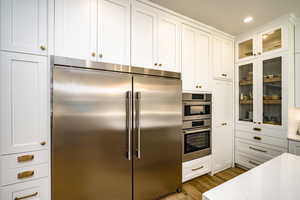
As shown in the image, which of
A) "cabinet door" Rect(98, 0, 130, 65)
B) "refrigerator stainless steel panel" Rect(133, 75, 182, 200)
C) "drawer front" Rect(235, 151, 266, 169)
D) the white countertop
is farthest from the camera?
"drawer front" Rect(235, 151, 266, 169)

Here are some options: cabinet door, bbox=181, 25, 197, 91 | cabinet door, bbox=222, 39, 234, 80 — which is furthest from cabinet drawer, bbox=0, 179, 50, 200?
cabinet door, bbox=222, 39, 234, 80

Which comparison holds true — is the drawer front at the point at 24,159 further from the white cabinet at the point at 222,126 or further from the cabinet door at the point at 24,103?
the white cabinet at the point at 222,126

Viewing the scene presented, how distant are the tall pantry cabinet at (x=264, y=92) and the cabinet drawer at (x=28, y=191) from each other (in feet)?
9.89

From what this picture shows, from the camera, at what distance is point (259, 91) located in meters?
2.30

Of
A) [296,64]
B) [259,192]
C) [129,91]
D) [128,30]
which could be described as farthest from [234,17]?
[259,192]

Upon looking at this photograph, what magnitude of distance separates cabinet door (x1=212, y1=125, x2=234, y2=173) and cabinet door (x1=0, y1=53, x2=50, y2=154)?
95.0 inches

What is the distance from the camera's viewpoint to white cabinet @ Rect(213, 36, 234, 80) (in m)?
2.38

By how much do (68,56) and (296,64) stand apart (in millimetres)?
3028

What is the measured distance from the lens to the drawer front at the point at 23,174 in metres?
1.06

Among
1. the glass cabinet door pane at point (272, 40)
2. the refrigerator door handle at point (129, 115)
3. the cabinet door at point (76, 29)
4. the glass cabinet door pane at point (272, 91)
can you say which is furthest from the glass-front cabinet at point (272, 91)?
the cabinet door at point (76, 29)

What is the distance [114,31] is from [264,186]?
1806mm

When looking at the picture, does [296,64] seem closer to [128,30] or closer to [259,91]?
[259,91]

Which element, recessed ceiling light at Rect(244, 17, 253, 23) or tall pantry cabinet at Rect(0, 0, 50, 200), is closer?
tall pantry cabinet at Rect(0, 0, 50, 200)

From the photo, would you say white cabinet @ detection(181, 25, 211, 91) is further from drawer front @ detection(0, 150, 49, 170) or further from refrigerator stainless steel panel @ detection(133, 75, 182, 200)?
drawer front @ detection(0, 150, 49, 170)
